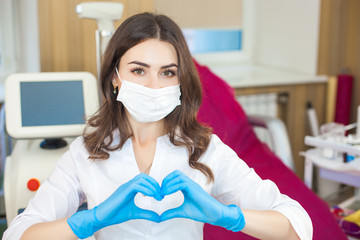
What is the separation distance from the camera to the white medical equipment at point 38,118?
159 centimetres

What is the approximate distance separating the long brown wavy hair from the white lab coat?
26mm

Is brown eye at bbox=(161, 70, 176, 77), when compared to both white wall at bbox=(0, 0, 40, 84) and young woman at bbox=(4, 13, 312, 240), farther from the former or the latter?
white wall at bbox=(0, 0, 40, 84)

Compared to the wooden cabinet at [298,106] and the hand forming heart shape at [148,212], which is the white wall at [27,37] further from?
the wooden cabinet at [298,106]

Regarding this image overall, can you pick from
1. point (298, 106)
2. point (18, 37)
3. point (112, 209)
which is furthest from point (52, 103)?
point (298, 106)

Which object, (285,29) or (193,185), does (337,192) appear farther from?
(193,185)

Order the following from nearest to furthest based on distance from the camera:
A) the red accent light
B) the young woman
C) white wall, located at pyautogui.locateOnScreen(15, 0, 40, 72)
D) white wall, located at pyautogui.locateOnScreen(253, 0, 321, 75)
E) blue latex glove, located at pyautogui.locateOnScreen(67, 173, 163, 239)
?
blue latex glove, located at pyautogui.locateOnScreen(67, 173, 163, 239) < the young woman < the red accent light < white wall, located at pyautogui.locateOnScreen(15, 0, 40, 72) < white wall, located at pyautogui.locateOnScreen(253, 0, 321, 75)

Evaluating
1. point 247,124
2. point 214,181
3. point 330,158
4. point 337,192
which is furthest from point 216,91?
point 337,192

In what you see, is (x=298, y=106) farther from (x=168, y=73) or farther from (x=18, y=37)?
(x=168, y=73)

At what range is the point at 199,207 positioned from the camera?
112cm

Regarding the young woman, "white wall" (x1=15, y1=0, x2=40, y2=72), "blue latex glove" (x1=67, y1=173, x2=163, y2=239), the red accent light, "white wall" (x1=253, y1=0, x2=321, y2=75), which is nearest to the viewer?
"blue latex glove" (x1=67, y1=173, x2=163, y2=239)

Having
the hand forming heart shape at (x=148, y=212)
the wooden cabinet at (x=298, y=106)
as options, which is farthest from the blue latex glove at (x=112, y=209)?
the wooden cabinet at (x=298, y=106)

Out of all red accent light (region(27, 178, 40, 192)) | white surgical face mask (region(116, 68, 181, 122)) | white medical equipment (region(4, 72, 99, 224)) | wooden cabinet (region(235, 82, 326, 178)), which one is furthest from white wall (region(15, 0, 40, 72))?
wooden cabinet (region(235, 82, 326, 178))

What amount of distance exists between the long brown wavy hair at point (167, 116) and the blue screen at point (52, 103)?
0.32 m

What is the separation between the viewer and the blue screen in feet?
5.40
